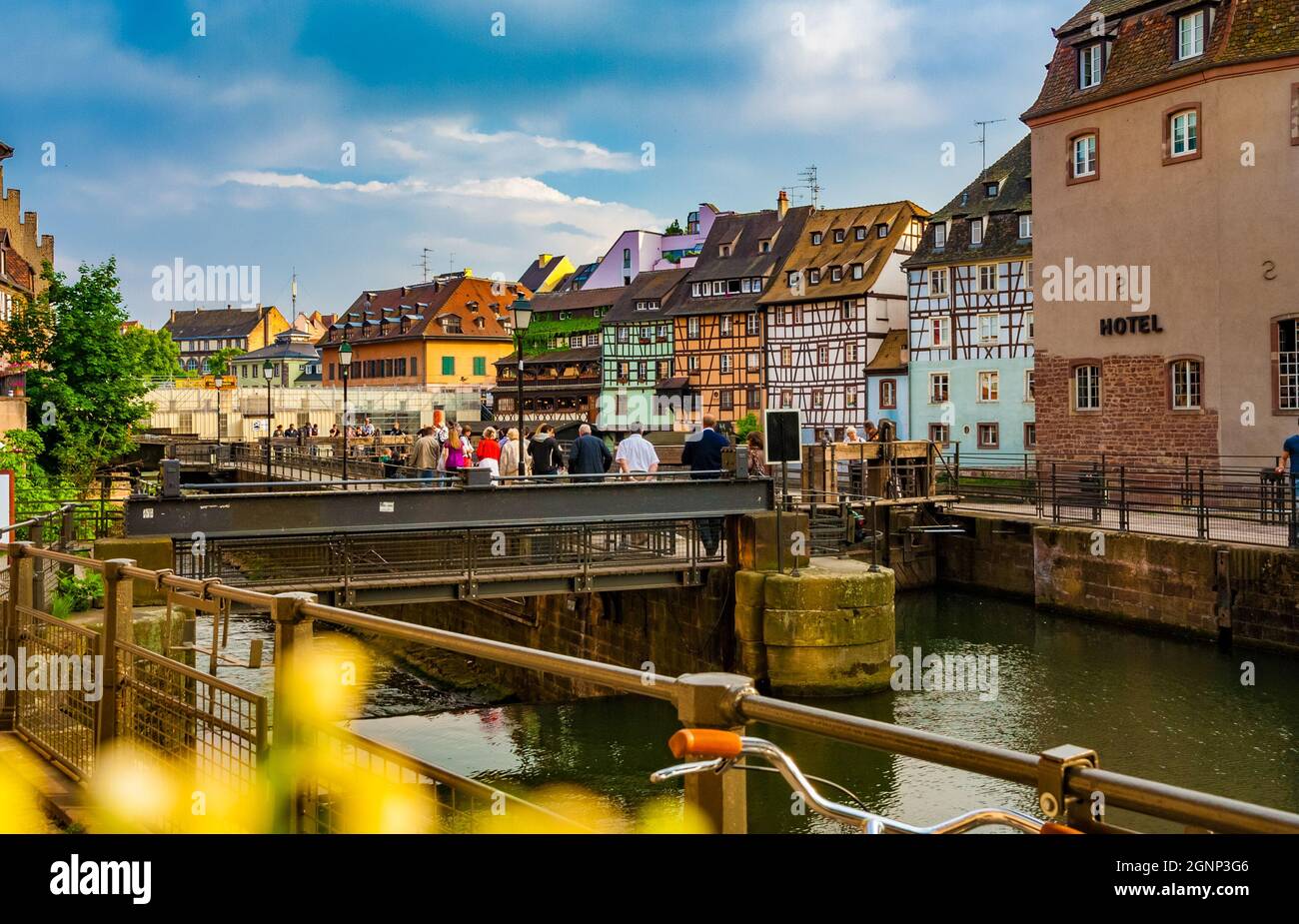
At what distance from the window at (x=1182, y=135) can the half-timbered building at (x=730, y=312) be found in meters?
32.5

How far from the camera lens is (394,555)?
72.1 ft

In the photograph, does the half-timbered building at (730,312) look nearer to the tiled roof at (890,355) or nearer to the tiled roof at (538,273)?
the tiled roof at (890,355)

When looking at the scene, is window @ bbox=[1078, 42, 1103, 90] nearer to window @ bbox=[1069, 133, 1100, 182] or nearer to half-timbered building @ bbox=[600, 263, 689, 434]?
window @ bbox=[1069, 133, 1100, 182]

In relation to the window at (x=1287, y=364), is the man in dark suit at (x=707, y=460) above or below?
below

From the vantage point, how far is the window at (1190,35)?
96.0 feet

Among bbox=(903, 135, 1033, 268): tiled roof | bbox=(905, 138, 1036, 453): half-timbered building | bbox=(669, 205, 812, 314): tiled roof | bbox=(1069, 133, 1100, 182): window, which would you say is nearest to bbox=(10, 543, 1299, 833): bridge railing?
bbox=(1069, 133, 1100, 182): window

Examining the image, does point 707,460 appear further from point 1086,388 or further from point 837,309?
point 837,309

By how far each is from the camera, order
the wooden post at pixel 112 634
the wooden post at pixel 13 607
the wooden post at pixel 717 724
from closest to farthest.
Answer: the wooden post at pixel 717 724, the wooden post at pixel 112 634, the wooden post at pixel 13 607

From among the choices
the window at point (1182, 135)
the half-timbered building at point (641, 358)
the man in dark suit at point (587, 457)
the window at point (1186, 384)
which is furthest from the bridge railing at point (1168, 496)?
the half-timbered building at point (641, 358)

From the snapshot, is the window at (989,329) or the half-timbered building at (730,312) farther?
the half-timbered building at (730,312)

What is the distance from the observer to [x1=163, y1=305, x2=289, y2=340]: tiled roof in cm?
15012

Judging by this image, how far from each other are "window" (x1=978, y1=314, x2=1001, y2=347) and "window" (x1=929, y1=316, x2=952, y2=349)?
1.46 metres

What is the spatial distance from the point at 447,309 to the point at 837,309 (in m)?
39.6
